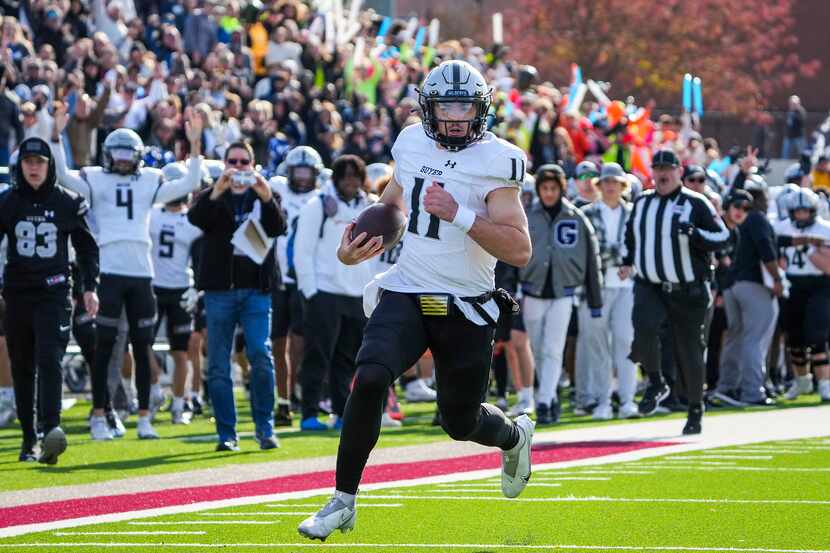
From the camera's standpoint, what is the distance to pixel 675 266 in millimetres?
12258

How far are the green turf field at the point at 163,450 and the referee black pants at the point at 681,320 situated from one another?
3.65ft

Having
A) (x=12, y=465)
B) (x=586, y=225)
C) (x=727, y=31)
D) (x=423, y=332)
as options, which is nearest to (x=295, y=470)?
(x=12, y=465)

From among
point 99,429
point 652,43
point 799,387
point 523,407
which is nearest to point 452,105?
point 99,429

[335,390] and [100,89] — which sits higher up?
[100,89]

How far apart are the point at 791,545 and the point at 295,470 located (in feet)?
12.2

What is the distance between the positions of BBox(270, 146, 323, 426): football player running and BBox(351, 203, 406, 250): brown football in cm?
624

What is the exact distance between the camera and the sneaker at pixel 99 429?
1212 cm

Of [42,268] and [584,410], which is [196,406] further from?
[42,268]

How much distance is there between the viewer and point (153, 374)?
14.4 metres

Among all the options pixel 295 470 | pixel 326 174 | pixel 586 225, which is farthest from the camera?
pixel 326 174

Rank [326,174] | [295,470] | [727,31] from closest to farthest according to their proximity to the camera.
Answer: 1. [295,470]
2. [326,174]
3. [727,31]

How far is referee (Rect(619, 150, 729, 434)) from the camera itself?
12172mm

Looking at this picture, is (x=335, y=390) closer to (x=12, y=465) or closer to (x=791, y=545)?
(x=12, y=465)

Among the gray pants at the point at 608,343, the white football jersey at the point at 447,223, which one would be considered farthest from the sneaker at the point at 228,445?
the white football jersey at the point at 447,223
